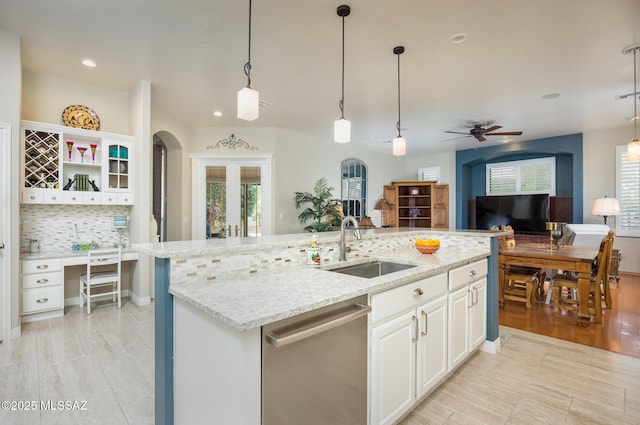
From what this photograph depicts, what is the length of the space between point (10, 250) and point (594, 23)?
18.9 ft

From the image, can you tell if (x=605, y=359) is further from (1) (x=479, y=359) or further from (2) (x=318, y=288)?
(2) (x=318, y=288)

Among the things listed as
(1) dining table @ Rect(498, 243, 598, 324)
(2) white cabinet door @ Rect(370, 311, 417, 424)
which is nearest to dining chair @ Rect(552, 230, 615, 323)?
(1) dining table @ Rect(498, 243, 598, 324)

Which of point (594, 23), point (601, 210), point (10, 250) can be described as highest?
point (594, 23)

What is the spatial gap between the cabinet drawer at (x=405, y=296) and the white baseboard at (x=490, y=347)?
3.54 ft

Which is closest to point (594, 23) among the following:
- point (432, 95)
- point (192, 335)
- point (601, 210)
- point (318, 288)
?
point (432, 95)

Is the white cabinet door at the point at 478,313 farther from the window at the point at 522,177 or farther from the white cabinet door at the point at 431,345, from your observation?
the window at the point at 522,177

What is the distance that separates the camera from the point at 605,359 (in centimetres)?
262

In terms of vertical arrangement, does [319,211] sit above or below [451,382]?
above

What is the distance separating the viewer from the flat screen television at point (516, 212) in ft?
22.9

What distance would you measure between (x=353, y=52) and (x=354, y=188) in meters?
4.74

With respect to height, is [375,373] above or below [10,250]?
below

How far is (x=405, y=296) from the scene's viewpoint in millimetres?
1743

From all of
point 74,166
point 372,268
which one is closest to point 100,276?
point 74,166

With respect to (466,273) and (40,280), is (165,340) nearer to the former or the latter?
(466,273)
